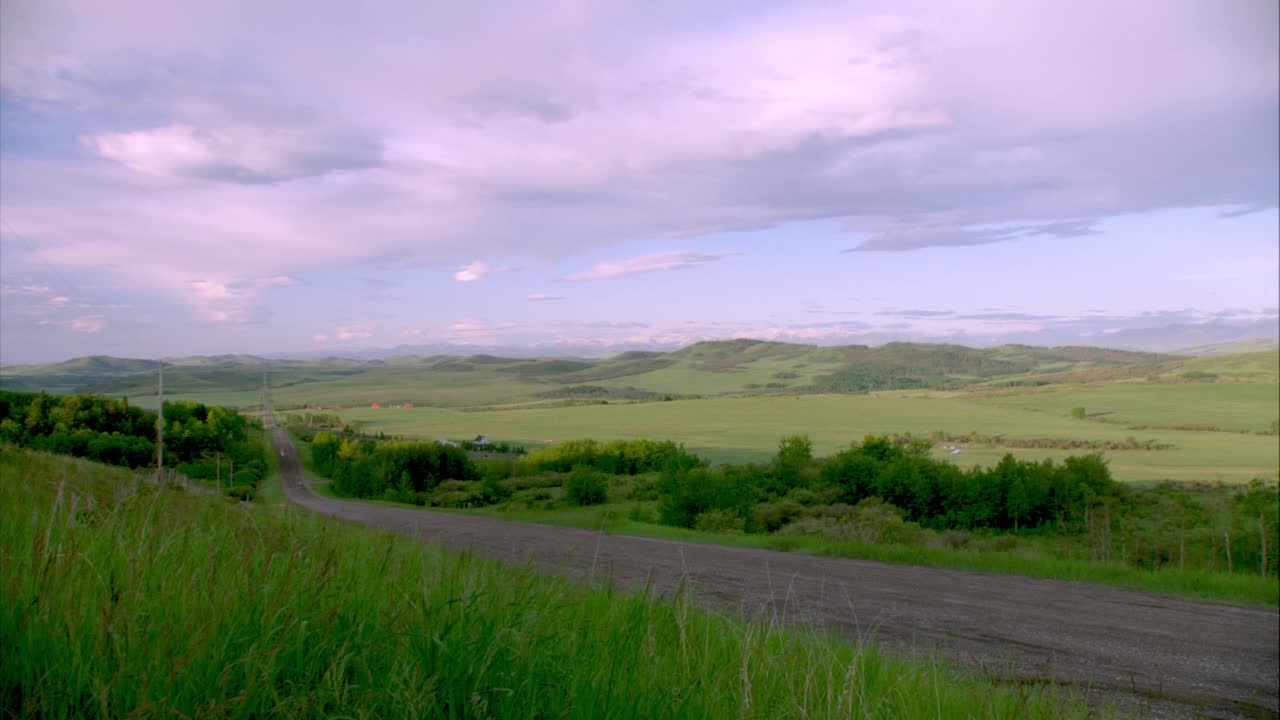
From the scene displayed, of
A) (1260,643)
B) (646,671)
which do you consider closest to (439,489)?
(1260,643)

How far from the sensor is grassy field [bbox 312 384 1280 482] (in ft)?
137

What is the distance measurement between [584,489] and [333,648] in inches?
1471

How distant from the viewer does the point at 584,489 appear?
130 feet

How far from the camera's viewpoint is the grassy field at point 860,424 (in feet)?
137

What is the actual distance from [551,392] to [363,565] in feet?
232

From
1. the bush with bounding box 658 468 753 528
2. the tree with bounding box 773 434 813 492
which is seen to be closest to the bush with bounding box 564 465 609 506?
the bush with bounding box 658 468 753 528

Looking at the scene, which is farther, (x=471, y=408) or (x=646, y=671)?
(x=471, y=408)

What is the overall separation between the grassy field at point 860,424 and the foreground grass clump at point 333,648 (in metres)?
39.4

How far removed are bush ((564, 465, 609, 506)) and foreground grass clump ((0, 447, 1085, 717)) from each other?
35689 mm

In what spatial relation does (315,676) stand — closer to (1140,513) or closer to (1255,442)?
(1140,513)

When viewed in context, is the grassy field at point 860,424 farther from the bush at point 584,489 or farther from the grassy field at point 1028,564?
the grassy field at point 1028,564

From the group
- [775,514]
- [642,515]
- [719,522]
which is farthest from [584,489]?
[719,522]

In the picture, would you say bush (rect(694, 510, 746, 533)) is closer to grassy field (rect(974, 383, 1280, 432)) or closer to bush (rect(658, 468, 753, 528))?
bush (rect(658, 468, 753, 528))

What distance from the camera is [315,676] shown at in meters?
2.62
